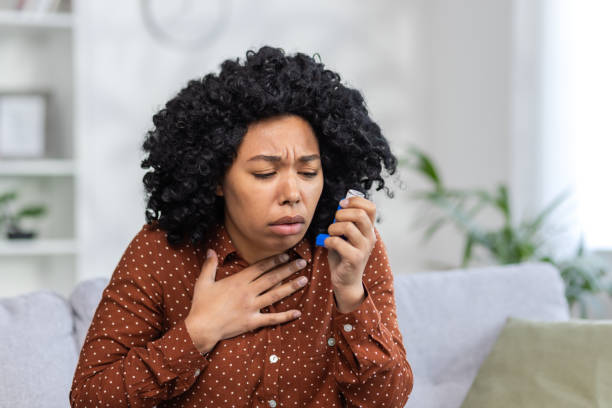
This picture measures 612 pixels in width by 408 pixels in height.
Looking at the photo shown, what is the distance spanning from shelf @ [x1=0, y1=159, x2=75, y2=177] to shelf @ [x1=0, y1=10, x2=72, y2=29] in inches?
21.9

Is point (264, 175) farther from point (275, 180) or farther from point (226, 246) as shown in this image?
point (226, 246)

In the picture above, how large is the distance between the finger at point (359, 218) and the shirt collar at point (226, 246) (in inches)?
7.8

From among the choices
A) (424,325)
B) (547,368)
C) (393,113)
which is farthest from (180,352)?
(393,113)

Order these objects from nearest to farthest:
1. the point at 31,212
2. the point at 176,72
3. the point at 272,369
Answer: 1. the point at 272,369
2. the point at 31,212
3. the point at 176,72

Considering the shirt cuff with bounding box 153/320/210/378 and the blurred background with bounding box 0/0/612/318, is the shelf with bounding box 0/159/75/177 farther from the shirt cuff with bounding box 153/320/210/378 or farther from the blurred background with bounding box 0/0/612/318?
the shirt cuff with bounding box 153/320/210/378

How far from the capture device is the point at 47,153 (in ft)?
10.8

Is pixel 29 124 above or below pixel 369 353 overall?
above

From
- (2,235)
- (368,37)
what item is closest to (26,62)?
(2,235)

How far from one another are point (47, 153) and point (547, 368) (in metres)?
2.40

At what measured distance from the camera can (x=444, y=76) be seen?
3670 mm

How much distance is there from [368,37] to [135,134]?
48.2 inches

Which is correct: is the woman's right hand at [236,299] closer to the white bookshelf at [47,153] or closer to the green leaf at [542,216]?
the green leaf at [542,216]

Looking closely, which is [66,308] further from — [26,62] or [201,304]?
[26,62]

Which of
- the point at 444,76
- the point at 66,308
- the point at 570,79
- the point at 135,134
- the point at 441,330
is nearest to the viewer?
the point at 66,308
